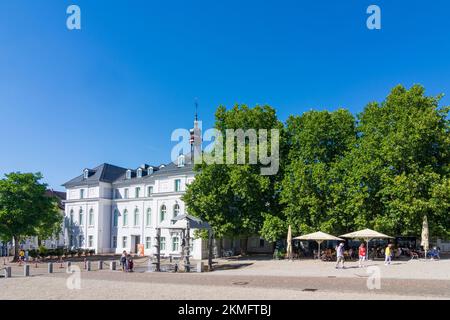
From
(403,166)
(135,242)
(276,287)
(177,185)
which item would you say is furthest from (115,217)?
(276,287)

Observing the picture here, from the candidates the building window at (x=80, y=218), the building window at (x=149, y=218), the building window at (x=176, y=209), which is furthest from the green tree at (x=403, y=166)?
the building window at (x=80, y=218)

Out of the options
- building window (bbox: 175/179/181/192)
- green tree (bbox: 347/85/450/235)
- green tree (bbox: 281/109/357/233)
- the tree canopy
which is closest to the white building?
building window (bbox: 175/179/181/192)

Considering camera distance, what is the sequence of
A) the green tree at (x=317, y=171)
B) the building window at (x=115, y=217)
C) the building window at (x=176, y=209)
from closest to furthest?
the green tree at (x=317, y=171) → the building window at (x=176, y=209) → the building window at (x=115, y=217)

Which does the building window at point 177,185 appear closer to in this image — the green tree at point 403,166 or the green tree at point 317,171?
the green tree at point 317,171

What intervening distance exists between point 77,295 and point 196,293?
17.1ft

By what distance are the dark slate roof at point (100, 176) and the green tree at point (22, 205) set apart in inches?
586

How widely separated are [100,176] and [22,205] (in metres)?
18.6

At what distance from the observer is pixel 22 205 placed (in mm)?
51219

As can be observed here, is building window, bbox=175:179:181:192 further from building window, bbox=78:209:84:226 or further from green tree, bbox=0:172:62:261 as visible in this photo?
building window, bbox=78:209:84:226

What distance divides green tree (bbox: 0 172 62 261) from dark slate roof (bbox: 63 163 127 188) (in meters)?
14.9

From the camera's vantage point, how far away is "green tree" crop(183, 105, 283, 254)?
43750 millimetres

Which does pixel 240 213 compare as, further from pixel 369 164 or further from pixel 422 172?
pixel 422 172

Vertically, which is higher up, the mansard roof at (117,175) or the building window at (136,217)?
the mansard roof at (117,175)

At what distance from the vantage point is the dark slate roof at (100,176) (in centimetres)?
6943
